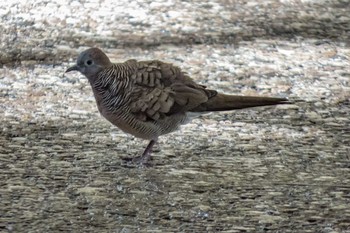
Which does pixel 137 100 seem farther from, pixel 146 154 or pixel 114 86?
pixel 146 154

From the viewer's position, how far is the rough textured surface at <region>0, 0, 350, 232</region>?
4621 mm

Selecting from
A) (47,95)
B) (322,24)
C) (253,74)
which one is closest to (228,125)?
(253,74)

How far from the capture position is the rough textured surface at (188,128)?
4.62 metres

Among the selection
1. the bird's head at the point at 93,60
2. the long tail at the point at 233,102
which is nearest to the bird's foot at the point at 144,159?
the long tail at the point at 233,102

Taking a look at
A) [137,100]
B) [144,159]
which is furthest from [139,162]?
[137,100]

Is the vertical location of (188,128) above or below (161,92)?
below

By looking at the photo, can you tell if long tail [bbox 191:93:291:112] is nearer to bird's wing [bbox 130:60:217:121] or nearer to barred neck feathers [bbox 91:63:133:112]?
bird's wing [bbox 130:60:217:121]

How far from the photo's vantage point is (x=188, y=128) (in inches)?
226

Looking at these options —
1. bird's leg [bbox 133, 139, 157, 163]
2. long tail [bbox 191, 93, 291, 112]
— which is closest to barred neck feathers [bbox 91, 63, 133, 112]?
bird's leg [bbox 133, 139, 157, 163]

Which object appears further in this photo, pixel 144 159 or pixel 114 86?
pixel 144 159

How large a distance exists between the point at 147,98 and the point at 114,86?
0.68 ft

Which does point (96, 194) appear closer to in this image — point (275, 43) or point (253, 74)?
point (253, 74)

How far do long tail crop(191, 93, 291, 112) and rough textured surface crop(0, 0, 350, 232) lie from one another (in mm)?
305

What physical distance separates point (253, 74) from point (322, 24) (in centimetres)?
112
